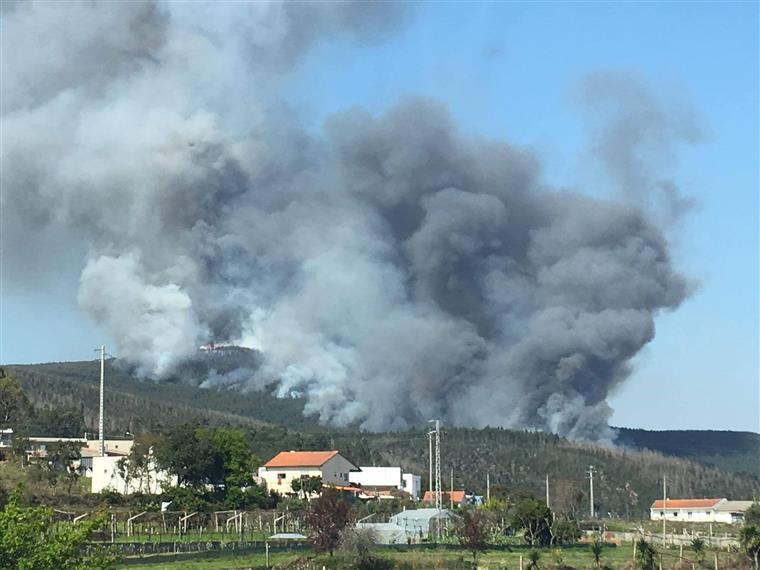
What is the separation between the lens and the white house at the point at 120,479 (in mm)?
69125

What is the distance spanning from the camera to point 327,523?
48.2 meters

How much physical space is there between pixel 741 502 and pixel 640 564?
44.8m

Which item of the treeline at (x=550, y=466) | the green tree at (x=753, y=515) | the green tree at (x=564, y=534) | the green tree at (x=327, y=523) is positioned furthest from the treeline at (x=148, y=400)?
the green tree at (x=327, y=523)

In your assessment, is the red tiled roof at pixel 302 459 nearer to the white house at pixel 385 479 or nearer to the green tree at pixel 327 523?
the white house at pixel 385 479

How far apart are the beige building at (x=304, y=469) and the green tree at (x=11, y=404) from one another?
14772 mm

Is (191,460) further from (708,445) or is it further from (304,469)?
(708,445)

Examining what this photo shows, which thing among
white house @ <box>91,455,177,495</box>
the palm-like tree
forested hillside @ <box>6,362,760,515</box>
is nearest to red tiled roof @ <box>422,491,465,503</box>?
forested hillside @ <box>6,362,760,515</box>

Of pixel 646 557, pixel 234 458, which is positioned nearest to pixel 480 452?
pixel 234 458

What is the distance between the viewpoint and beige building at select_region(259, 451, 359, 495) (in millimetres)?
80000

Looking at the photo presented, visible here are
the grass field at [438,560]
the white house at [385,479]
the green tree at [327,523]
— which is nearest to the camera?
the grass field at [438,560]

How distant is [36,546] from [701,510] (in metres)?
67.9

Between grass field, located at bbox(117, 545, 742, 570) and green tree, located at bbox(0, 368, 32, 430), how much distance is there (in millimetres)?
35977

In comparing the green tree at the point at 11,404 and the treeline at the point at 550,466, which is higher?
the green tree at the point at 11,404

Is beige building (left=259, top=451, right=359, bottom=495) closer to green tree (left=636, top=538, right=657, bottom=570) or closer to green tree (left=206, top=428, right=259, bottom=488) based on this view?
green tree (left=206, top=428, right=259, bottom=488)
